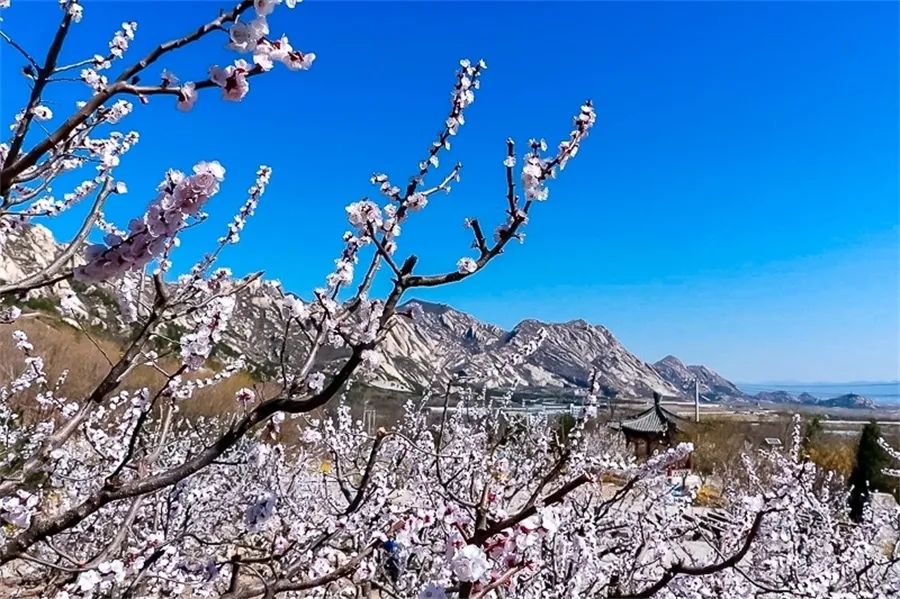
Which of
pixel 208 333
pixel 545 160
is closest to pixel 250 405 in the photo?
pixel 208 333

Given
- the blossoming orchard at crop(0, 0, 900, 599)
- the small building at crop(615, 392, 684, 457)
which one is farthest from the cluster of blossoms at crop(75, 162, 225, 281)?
the small building at crop(615, 392, 684, 457)

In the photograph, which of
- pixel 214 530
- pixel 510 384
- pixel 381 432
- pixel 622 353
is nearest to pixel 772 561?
pixel 510 384

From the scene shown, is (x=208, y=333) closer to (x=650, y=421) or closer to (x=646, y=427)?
(x=646, y=427)

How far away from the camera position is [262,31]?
4.52ft

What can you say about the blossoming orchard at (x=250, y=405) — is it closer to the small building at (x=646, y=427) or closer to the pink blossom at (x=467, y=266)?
the pink blossom at (x=467, y=266)

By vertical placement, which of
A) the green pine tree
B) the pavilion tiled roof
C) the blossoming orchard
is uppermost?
the blossoming orchard

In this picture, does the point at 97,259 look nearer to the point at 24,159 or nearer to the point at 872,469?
the point at 24,159

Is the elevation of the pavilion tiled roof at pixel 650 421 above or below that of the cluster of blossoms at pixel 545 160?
below

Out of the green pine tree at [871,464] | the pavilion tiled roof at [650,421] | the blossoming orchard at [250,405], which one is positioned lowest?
the green pine tree at [871,464]

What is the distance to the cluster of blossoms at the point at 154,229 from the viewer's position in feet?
4.54

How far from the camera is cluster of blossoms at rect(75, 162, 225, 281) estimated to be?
1.38 metres

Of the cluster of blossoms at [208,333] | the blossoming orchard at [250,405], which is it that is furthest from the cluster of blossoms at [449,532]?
the cluster of blossoms at [208,333]

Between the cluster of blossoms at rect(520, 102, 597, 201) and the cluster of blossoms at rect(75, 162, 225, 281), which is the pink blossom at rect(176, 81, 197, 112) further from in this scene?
the cluster of blossoms at rect(520, 102, 597, 201)

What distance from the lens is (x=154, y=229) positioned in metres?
1.38
